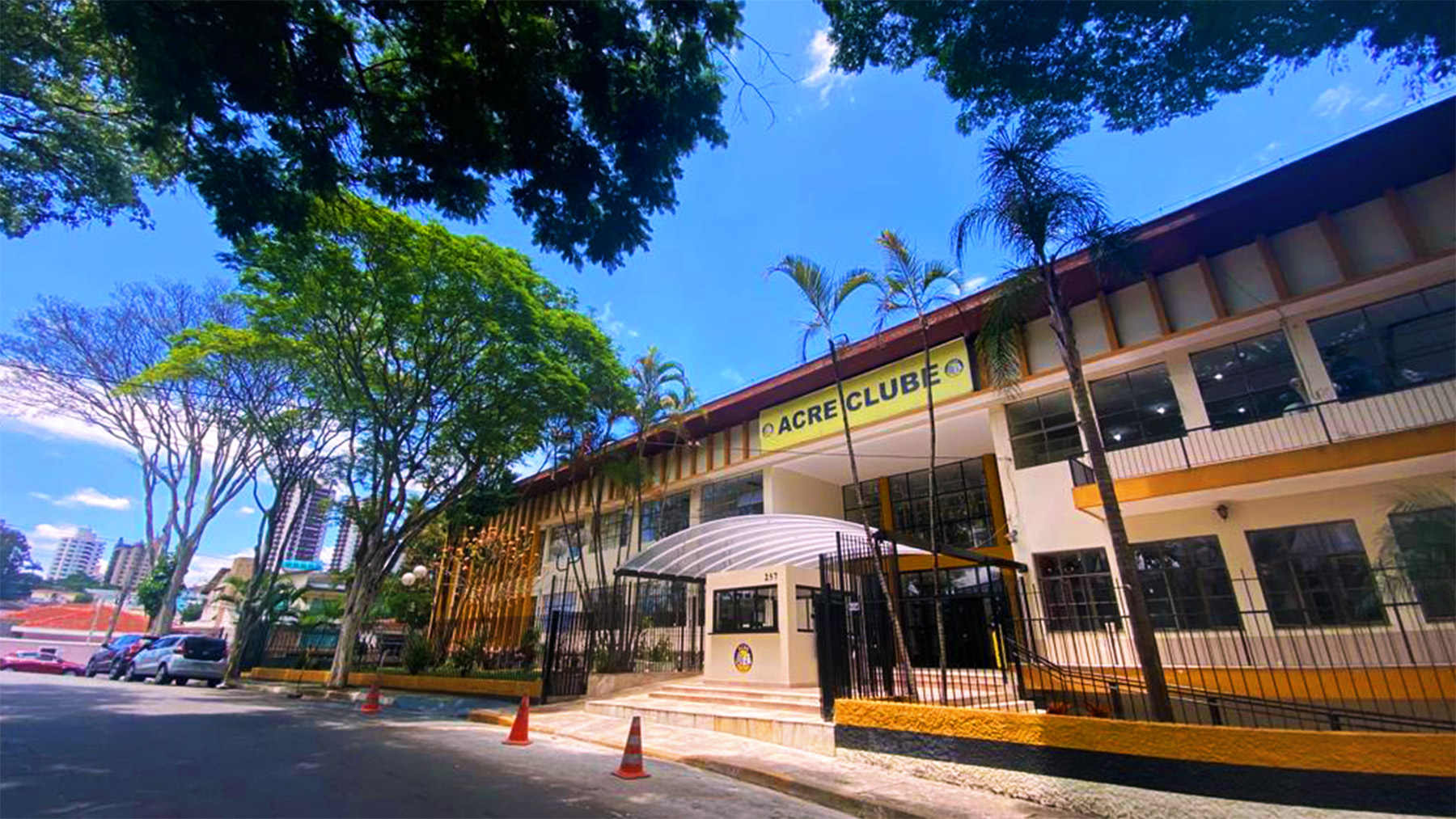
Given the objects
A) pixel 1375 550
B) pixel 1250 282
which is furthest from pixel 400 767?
pixel 1250 282

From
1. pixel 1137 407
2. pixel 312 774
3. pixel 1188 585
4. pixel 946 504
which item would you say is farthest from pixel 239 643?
pixel 1137 407

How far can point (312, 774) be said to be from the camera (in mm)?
5938

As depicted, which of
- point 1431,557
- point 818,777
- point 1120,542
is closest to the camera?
point 818,777

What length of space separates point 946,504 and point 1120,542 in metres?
11.1

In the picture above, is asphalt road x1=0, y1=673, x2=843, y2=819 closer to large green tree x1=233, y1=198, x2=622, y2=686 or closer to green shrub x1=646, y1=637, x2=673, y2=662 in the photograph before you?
green shrub x1=646, y1=637, x2=673, y2=662

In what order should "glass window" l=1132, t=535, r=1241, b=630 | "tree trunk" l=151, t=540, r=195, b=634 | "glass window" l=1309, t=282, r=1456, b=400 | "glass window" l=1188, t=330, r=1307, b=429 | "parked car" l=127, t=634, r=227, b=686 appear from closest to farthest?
1. "glass window" l=1309, t=282, r=1456, b=400
2. "glass window" l=1132, t=535, r=1241, b=630
3. "glass window" l=1188, t=330, r=1307, b=429
4. "parked car" l=127, t=634, r=227, b=686
5. "tree trunk" l=151, t=540, r=195, b=634

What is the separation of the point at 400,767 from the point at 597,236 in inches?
253

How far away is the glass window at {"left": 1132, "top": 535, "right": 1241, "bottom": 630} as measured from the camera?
10852 mm

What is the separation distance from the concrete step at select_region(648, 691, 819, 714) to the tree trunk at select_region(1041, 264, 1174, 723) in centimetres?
498

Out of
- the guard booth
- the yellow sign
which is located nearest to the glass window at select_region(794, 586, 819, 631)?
the guard booth

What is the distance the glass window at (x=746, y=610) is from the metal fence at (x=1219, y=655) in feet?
10.9

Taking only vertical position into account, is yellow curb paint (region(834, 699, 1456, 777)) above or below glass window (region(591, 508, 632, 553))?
below

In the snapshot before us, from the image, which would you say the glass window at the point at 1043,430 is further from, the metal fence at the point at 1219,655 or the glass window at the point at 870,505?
the glass window at the point at 870,505

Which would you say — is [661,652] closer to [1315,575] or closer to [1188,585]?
[1188,585]
